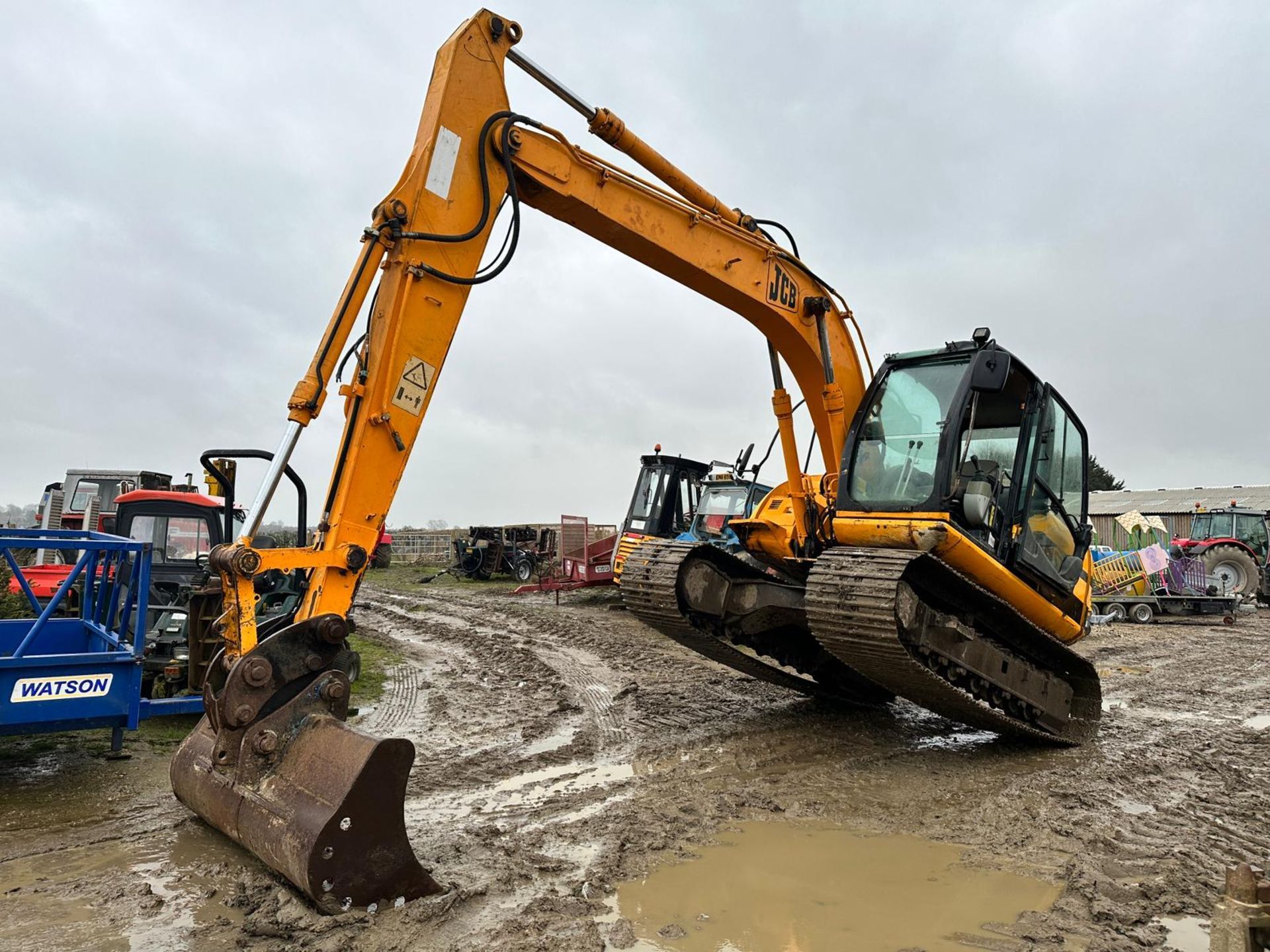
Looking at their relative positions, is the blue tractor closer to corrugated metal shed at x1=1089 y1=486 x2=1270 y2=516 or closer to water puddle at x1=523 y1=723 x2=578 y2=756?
water puddle at x1=523 y1=723 x2=578 y2=756

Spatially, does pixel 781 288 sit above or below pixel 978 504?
above

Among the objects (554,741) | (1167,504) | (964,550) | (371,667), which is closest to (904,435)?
(964,550)

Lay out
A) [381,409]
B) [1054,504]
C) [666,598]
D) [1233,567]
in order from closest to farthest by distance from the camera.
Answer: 1. [381,409]
2. [666,598]
3. [1054,504]
4. [1233,567]

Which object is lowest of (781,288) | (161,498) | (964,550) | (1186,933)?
(1186,933)

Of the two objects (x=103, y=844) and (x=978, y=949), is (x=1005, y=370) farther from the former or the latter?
(x=103, y=844)

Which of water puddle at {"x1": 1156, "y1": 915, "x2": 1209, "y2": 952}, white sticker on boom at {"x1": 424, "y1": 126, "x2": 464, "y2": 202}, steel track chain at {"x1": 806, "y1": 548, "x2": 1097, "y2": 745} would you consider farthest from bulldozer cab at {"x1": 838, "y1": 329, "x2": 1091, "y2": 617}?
white sticker on boom at {"x1": 424, "y1": 126, "x2": 464, "y2": 202}

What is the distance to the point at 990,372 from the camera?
538cm

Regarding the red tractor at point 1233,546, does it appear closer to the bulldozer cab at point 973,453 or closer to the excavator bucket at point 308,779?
the bulldozer cab at point 973,453

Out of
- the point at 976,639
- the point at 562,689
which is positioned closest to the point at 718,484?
the point at 562,689

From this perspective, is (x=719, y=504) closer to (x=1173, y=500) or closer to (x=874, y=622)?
(x=874, y=622)

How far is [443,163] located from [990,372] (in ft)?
11.3

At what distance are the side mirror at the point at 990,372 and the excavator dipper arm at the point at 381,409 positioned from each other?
1.58 metres

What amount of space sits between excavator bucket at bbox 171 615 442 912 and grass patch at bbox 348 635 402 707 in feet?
11.5

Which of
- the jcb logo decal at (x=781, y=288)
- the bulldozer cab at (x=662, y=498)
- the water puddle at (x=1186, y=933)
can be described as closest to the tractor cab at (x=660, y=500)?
the bulldozer cab at (x=662, y=498)
